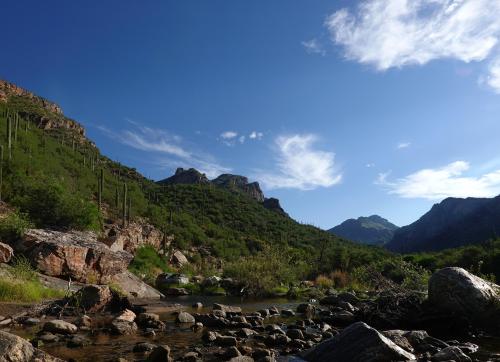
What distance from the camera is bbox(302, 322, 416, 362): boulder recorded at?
37.1 feet

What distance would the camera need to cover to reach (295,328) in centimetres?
1834

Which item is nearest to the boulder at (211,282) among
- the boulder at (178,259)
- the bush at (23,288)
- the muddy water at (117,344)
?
the boulder at (178,259)

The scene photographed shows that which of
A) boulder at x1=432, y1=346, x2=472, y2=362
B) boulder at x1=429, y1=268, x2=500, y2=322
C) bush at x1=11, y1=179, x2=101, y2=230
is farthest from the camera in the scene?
bush at x1=11, y1=179, x2=101, y2=230

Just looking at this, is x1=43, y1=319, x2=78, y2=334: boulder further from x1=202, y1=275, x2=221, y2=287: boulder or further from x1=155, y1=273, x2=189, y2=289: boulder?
x1=202, y1=275, x2=221, y2=287: boulder

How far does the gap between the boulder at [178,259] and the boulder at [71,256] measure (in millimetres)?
30229

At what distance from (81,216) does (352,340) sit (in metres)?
28.1

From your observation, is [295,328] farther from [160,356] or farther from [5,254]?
[5,254]

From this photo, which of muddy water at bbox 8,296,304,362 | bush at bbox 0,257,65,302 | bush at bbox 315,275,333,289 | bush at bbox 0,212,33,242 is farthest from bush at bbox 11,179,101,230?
bush at bbox 315,275,333,289

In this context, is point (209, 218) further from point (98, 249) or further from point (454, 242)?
point (454, 242)

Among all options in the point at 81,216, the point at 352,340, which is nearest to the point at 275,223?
the point at 81,216

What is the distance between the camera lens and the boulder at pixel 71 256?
2614 centimetres

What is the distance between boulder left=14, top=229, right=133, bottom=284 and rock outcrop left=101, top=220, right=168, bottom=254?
522 cm

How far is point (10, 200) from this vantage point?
36.9 meters

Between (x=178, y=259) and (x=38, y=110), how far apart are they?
→ 197 feet
